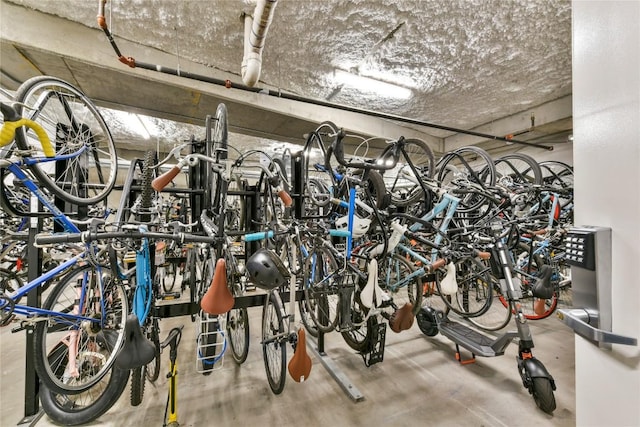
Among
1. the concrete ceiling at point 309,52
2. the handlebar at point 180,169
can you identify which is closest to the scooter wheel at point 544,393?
the handlebar at point 180,169

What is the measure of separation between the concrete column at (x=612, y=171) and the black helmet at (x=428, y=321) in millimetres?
2367

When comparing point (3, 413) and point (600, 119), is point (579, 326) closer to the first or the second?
point (600, 119)

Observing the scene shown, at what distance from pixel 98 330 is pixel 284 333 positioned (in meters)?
1.29

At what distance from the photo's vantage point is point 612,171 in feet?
2.14

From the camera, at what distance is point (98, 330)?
1782mm

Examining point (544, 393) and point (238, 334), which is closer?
point (544, 393)

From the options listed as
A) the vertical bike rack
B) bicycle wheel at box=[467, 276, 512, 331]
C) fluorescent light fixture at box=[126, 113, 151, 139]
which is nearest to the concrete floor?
the vertical bike rack

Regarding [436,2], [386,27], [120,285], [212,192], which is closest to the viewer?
[120,285]

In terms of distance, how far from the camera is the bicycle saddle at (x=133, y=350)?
1.27 metres

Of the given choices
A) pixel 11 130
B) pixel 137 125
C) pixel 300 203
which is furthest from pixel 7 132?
Answer: pixel 137 125

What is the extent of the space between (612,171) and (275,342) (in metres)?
2.09

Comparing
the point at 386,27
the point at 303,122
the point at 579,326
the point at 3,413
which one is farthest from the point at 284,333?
the point at 303,122

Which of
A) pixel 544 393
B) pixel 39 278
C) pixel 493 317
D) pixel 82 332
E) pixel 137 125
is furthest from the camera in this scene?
pixel 137 125

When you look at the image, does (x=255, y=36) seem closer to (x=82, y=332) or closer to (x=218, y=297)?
(x=218, y=297)
